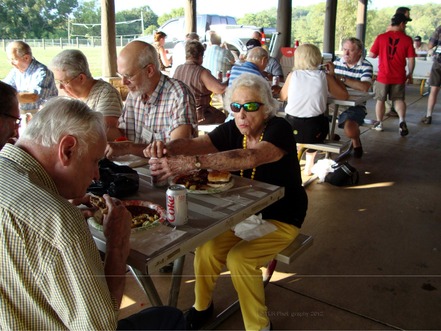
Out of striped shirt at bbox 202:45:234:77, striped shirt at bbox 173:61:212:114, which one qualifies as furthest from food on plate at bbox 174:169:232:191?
striped shirt at bbox 202:45:234:77

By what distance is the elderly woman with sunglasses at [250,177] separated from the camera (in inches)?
76.9

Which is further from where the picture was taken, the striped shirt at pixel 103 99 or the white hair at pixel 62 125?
the striped shirt at pixel 103 99

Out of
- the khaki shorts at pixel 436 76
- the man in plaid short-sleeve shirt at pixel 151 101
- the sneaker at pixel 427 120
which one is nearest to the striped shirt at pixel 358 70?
the khaki shorts at pixel 436 76

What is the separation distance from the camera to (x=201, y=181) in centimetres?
199

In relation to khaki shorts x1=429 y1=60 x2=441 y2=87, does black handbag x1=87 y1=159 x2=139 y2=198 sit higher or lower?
lower

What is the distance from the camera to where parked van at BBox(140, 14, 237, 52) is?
14.5 meters

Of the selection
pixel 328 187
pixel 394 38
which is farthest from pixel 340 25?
pixel 328 187

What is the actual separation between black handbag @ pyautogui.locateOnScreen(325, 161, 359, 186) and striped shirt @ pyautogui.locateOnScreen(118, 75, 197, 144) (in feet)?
6.49

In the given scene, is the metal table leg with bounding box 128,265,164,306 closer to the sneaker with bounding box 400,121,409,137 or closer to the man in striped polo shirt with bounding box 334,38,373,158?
the man in striped polo shirt with bounding box 334,38,373,158

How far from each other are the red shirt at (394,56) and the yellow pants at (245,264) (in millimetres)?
4850

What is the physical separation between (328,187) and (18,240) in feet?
12.1

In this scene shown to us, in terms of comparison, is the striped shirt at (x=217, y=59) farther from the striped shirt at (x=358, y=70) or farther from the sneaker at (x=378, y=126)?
the sneaker at (x=378, y=126)

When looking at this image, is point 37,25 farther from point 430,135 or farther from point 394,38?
point 430,135

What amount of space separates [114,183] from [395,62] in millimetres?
5542
